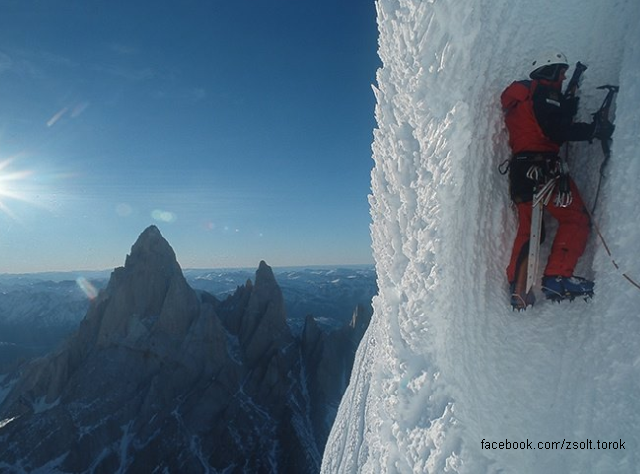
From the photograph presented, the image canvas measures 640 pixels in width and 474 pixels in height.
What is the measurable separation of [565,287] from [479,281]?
51 centimetres

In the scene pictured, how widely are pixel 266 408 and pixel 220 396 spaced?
19.7 feet

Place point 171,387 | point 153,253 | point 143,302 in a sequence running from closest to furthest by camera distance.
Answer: point 171,387, point 143,302, point 153,253

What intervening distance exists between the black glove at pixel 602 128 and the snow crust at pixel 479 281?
0.16 metres

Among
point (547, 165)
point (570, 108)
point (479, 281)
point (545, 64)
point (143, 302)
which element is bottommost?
point (143, 302)

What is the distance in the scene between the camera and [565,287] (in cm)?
221

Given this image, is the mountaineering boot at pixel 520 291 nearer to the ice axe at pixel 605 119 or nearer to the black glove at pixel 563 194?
the black glove at pixel 563 194

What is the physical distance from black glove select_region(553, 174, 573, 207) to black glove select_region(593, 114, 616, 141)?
291mm

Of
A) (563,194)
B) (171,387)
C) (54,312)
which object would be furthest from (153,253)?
(54,312)

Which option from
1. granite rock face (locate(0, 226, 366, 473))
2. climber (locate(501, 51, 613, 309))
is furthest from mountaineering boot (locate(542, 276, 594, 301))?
granite rock face (locate(0, 226, 366, 473))

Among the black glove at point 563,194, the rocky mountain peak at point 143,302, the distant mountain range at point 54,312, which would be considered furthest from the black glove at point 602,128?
the distant mountain range at point 54,312

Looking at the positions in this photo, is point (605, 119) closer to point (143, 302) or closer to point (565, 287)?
point (565, 287)

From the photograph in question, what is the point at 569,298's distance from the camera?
2248mm

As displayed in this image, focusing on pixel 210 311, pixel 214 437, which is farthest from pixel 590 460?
pixel 210 311

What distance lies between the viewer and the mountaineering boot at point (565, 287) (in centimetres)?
214
